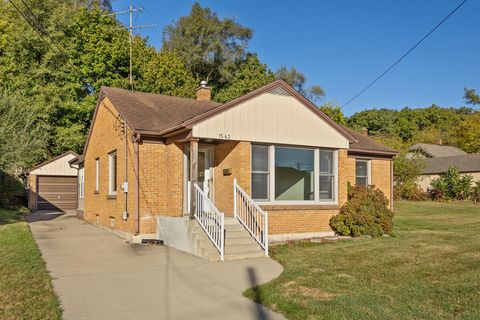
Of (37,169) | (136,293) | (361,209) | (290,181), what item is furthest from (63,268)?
(37,169)

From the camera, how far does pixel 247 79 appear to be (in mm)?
41312

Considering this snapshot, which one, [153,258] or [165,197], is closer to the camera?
[153,258]

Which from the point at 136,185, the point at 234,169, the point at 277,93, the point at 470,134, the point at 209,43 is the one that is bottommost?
the point at 136,185

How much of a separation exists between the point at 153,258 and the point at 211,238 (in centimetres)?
138

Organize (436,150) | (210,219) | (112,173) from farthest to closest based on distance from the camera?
(436,150) < (112,173) < (210,219)

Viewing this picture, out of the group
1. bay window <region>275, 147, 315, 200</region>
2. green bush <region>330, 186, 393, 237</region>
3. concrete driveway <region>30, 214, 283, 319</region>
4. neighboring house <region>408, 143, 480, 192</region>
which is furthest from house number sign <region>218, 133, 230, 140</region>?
neighboring house <region>408, 143, 480, 192</region>

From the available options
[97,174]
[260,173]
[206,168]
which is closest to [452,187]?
[260,173]

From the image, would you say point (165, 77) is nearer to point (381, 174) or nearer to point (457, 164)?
point (381, 174)

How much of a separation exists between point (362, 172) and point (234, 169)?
6.95m

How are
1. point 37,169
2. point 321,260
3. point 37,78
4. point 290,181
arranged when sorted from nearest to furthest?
point 321,260, point 290,181, point 37,169, point 37,78

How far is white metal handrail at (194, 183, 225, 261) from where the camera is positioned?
32.5 ft

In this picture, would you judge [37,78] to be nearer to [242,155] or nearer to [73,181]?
[73,181]

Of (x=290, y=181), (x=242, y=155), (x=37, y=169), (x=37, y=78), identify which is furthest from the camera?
(x=37, y=78)

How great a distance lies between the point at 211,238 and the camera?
10.3 meters
